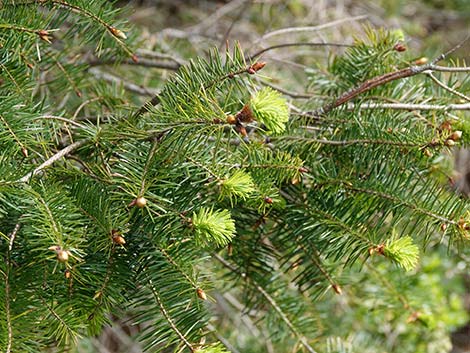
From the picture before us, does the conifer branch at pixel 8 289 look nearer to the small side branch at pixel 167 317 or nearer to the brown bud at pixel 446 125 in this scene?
the small side branch at pixel 167 317

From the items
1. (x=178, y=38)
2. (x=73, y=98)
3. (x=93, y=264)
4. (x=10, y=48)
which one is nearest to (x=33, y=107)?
(x=10, y=48)

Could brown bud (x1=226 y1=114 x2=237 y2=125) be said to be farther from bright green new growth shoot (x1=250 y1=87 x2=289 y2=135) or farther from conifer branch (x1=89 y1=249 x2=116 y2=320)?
conifer branch (x1=89 y1=249 x2=116 y2=320)

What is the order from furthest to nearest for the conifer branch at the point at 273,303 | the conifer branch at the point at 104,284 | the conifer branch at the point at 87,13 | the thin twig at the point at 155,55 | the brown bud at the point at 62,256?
the thin twig at the point at 155,55 < the conifer branch at the point at 273,303 < the conifer branch at the point at 87,13 < the conifer branch at the point at 104,284 < the brown bud at the point at 62,256

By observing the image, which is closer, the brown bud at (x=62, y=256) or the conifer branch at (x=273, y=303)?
the brown bud at (x=62, y=256)

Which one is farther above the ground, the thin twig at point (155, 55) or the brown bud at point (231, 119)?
the brown bud at point (231, 119)

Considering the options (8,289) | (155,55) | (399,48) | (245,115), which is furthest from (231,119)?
(155,55)

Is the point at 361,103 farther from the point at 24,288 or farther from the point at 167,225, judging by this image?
the point at 24,288

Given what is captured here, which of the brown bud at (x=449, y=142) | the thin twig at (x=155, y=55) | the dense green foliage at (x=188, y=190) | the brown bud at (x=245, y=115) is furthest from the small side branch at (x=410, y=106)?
the thin twig at (x=155, y=55)

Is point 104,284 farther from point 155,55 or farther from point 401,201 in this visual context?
point 155,55
